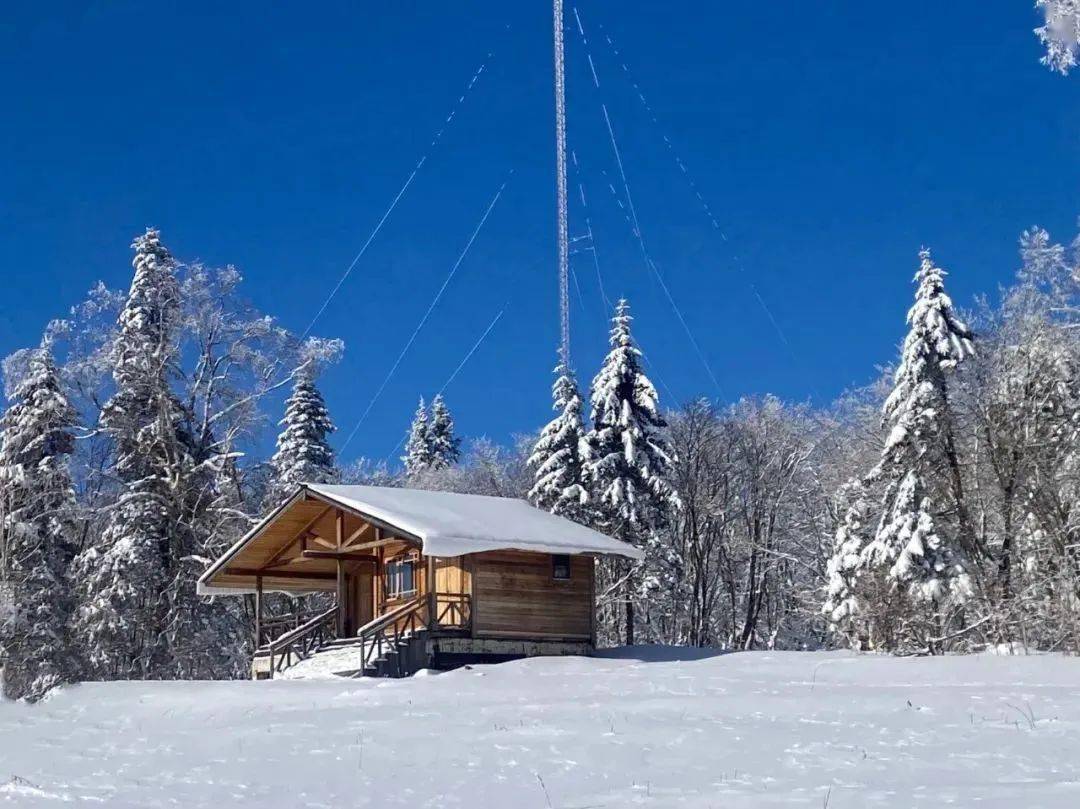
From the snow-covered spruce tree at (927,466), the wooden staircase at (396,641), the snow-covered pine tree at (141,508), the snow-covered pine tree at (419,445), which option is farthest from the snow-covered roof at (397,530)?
the snow-covered pine tree at (419,445)

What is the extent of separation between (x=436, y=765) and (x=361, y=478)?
6376cm

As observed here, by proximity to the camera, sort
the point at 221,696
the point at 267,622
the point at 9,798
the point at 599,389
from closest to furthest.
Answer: the point at 9,798 < the point at 221,696 < the point at 267,622 < the point at 599,389

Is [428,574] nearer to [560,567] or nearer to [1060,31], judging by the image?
[560,567]

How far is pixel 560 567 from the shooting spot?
30172 millimetres

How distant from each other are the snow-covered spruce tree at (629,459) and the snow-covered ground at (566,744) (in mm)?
22328

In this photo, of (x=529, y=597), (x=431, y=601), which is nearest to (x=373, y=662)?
(x=431, y=601)

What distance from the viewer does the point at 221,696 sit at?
19734mm

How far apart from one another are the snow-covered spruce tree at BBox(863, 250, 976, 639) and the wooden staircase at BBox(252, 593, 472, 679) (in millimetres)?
11357

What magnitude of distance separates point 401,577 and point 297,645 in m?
3.76

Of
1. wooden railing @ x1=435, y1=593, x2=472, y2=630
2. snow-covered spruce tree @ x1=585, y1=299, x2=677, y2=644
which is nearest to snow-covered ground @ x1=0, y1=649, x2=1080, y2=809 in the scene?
wooden railing @ x1=435, y1=593, x2=472, y2=630

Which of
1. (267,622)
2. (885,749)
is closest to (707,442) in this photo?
(267,622)

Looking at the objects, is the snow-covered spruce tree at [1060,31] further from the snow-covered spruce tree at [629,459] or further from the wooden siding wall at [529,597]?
the snow-covered spruce tree at [629,459]

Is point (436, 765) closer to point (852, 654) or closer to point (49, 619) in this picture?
point (852, 654)

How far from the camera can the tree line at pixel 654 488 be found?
30906 millimetres
